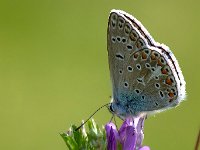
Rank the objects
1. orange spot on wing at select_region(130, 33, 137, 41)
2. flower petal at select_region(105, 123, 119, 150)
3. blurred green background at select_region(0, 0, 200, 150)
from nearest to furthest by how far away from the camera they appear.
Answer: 1. flower petal at select_region(105, 123, 119, 150)
2. orange spot on wing at select_region(130, 33, 137, 41)
3. blurred green background at select_region(0, 0, 200, 150)

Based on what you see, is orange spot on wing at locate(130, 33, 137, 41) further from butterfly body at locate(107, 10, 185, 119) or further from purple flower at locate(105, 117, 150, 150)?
purple flower at locate(105, 117, 150, 150)

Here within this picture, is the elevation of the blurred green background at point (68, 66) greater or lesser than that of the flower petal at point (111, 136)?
greater

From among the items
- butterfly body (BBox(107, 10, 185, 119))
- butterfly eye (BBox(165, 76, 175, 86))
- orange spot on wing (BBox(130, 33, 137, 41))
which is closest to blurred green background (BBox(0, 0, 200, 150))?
butterfly body (BBox(107, 10, 185, 119))

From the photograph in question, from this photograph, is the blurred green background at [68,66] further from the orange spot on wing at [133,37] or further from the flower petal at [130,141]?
the flower petal at [130,141]

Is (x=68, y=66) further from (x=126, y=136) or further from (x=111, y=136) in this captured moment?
(x=111, y=136)

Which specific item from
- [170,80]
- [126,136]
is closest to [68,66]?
[170,80]

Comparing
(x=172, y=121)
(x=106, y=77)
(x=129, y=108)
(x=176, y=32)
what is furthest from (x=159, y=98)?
(x=176, y=32)

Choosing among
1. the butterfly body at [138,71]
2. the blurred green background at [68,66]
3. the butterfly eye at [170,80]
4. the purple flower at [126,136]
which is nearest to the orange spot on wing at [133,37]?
the butterfly body at [138,71]
